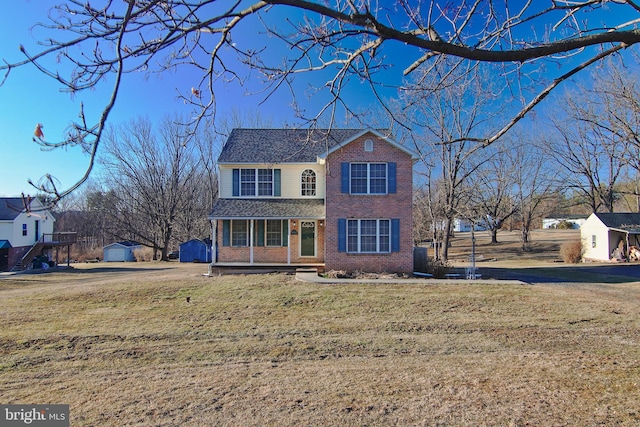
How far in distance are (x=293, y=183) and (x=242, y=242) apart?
148 inches

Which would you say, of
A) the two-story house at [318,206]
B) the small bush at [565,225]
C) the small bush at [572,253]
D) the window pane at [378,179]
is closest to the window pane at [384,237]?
the two-story house at [318,206]

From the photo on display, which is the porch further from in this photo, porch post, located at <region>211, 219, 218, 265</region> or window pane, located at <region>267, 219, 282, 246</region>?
window pane, located at <region>267, 219, 282, 246</region>

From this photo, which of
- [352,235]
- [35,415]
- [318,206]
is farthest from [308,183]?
[35,415]

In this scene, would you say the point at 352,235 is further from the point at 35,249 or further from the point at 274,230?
the point at 35,249

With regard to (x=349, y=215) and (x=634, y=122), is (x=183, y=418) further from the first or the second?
(x=634, y=122)

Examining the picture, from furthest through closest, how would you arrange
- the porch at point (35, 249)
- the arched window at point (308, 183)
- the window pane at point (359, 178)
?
the porch at point (35, 249) → the arched window at point (308, 183) → the window pane at point (359, 178)

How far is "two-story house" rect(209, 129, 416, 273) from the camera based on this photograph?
1608cm

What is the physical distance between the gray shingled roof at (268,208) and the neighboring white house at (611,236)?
23279 mm

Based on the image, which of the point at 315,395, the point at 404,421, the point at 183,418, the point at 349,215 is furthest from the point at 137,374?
the point at 349,215

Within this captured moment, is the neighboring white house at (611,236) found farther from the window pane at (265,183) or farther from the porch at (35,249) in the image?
the porch at (35,249)

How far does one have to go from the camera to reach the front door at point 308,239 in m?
17.6

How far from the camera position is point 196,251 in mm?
33938

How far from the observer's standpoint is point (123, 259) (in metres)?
39.0

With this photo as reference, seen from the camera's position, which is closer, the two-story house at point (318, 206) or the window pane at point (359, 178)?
the two-story house at point (318, 206)
